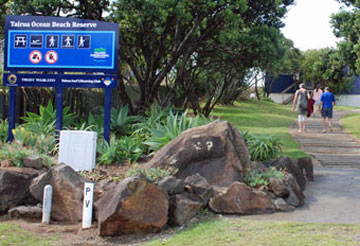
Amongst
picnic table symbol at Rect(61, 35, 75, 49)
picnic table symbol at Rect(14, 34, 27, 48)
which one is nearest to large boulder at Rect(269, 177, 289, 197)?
picnic table symbol at Rect(61, 35, 75, 49)

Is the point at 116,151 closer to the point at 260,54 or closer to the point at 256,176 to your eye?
the point at 256,176

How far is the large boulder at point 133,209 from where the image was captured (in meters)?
6.35

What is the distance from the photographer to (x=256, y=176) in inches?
316

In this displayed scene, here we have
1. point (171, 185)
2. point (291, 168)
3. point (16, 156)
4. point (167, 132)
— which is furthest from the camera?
point (167, 132)

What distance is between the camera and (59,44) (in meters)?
10.2

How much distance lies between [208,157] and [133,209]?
2220 millimetres

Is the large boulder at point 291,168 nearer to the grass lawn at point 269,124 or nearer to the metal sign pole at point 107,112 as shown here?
the grass lawn at point 269,124

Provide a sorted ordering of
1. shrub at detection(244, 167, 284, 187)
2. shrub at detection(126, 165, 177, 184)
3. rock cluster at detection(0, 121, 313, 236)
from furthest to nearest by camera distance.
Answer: shrub at detection(244, 167, 284, 187) → shrub at detection(126, 165, 177, 184) → rock cluster at detection(0, 121, 313, 236)

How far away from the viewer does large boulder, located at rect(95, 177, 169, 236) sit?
6.35 m

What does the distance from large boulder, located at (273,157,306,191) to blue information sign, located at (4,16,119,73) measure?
3776 mm

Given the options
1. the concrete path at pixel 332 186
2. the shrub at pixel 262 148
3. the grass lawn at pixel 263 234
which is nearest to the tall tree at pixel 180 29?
the concrete path at pixel 332 186

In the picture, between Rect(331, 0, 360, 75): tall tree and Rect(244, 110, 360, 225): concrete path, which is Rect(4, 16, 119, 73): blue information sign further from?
Rect(331, 0, 360, 75): tall tree

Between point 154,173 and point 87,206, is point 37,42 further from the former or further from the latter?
point 87,206

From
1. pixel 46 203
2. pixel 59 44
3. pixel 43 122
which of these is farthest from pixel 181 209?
pixel 43 122
